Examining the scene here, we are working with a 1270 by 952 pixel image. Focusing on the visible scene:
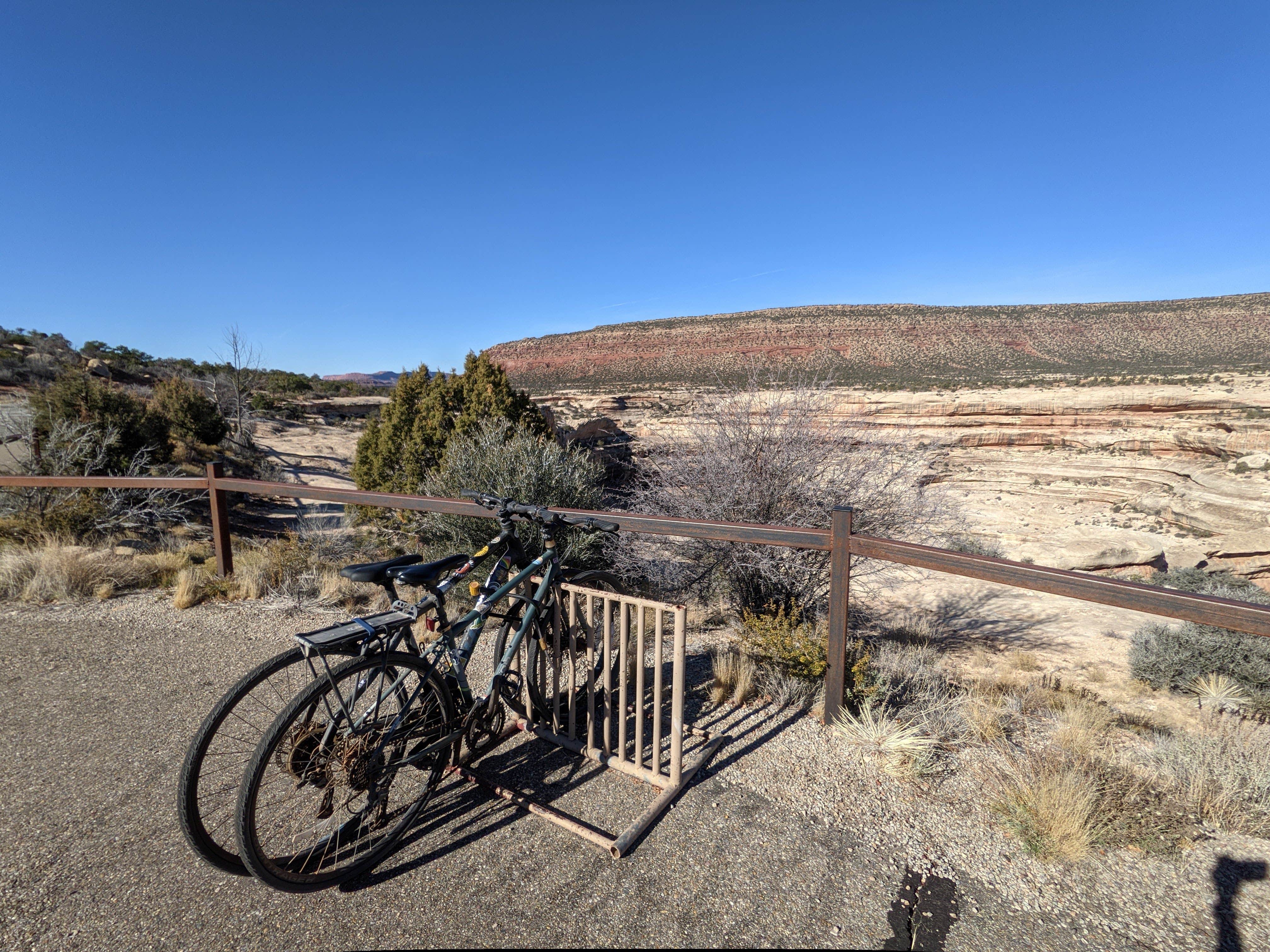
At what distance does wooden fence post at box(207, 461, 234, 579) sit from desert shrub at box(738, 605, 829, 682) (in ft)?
14.7

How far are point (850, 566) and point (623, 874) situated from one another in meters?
2.07

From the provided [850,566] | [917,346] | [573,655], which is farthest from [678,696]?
[917,346]

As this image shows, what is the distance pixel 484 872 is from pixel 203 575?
4721 mm

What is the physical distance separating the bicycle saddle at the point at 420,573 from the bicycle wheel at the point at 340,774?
0.26m

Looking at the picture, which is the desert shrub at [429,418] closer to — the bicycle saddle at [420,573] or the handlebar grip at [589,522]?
the handlebar grip at [589,522]

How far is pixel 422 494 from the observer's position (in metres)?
8.98

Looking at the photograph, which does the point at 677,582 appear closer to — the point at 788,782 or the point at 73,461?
the point at 788,782

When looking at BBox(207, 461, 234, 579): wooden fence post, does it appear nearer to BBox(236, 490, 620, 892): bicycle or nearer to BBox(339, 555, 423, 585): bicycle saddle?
A: BBox(236, 490, 620, 892): bicycle

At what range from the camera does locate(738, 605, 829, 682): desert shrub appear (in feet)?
11.6

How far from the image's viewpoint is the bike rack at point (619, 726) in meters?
2.44

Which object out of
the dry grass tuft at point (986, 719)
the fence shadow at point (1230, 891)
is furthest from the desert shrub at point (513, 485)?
the fence shadow at point (1230, 891)

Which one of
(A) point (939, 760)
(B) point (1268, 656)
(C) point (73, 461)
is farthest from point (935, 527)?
(C) point (73, 461)

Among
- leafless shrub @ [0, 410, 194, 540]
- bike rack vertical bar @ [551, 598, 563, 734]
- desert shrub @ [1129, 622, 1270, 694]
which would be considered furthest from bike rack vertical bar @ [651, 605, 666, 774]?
leafless shrub @ [0, 410, 194, 540]

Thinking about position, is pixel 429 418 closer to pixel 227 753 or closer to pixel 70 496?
pixel 70 496
